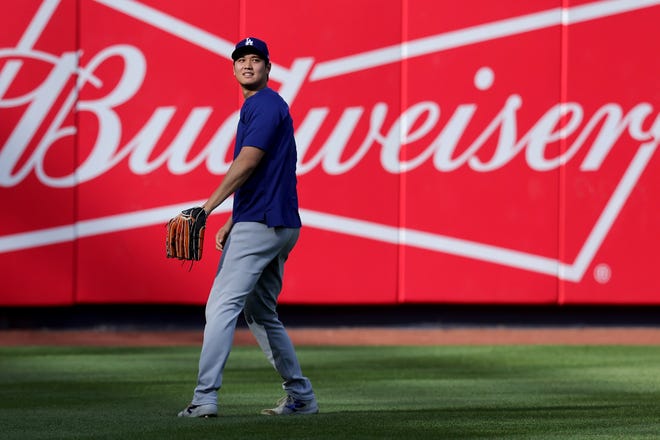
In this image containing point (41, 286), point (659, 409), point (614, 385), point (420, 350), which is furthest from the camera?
point (41, 286)

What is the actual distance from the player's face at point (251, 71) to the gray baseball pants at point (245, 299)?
2.04 ft

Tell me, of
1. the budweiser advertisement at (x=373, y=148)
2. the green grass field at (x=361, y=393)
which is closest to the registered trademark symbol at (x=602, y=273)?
the budweiser advertisement at (x=373, y=148)

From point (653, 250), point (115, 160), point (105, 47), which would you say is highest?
point (105, 47)

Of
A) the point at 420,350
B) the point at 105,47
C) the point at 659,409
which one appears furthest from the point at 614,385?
the point at 105,47

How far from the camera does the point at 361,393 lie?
7.40 m

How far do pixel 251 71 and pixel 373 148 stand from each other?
564cm

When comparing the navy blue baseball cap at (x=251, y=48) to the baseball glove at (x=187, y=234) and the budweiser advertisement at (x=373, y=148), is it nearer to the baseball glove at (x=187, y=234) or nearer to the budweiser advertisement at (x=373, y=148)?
the baseball glove at (x=187, y=234)

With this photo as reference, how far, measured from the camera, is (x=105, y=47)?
36.4 feet

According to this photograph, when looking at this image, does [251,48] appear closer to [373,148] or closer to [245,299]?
[245,299]

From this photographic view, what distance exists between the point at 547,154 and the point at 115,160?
3.72 metres

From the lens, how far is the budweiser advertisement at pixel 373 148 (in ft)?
36.4

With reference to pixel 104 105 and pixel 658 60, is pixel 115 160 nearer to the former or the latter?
pixel 104 105

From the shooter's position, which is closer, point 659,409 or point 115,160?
point 659,409

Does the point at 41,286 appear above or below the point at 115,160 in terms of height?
below
